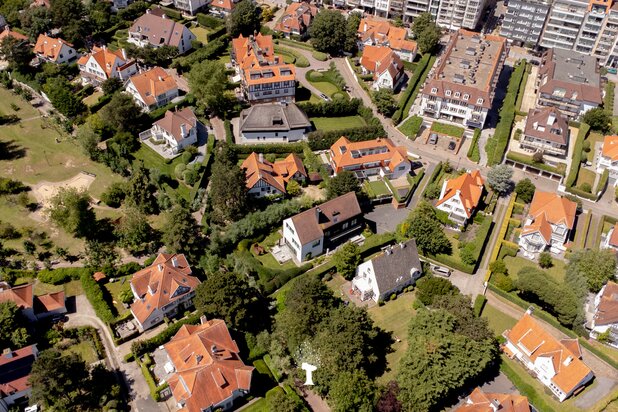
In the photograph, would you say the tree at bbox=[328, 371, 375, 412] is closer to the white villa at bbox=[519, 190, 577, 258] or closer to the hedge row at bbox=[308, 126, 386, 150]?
the white villa at bbox=[519, 190, 577, 258]

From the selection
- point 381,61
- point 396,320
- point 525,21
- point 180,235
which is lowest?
A: point 396,320

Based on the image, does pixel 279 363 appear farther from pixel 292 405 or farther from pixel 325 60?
pixel 325 60

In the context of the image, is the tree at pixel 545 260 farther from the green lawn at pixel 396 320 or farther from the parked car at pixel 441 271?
the green lawn at pixel 396 320

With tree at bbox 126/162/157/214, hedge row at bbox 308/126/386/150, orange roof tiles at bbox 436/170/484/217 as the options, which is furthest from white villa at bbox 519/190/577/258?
tree at bbox 126/162/157/214

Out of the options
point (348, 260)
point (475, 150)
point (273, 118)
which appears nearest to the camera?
point (348, 260)

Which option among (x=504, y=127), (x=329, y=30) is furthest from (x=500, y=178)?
(x=329, y=30)

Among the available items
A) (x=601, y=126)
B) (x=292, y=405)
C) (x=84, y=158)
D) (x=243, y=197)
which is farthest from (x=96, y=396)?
(x=601, y=126)

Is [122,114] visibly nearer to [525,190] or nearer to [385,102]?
[385,102]
